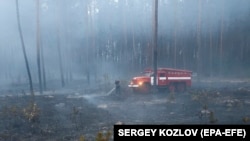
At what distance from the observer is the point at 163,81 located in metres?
22.0

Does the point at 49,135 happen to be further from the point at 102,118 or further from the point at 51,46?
the point at 51,46

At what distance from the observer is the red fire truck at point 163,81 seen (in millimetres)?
21781

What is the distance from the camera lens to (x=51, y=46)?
Result: 4609 cm

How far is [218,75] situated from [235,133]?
3246 centimetres

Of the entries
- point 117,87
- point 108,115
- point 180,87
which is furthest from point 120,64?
point 108,115

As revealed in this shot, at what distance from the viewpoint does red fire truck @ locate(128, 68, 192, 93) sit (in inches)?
858

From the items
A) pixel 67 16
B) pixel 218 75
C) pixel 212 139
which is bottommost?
pixel 218 75

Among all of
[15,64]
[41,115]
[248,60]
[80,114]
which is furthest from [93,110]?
[15,64]
